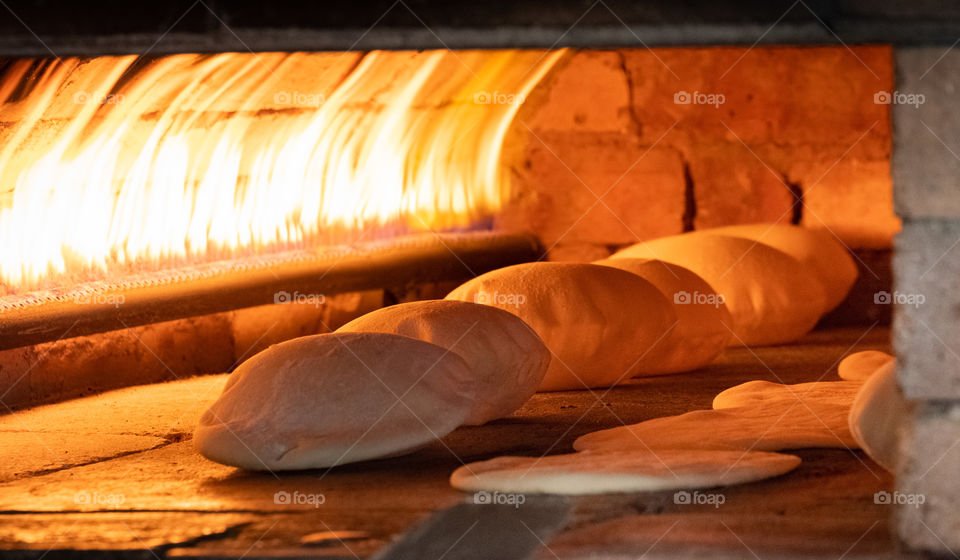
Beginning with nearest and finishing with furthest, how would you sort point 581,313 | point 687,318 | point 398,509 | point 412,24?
point 412,24 → point 398,509 → point 581,313 → point 687,318

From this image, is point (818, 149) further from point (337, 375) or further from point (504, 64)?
point (337, 375)

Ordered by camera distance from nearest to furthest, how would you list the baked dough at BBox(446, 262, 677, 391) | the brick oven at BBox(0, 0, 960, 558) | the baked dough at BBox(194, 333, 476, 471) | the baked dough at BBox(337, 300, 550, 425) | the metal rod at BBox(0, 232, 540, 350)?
the brick oven at BBox(0, 0, 960, 558) < the baked dough at BBox(194, 333, 476, 471) < the baked dough at BBox(337, 300, 550, 425) < the metal rod at BBox(0, 232, 540, 350) < the baked dough at BBox(446, 262, 677, 391)

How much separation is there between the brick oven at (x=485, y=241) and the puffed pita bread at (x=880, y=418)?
109 millimetres

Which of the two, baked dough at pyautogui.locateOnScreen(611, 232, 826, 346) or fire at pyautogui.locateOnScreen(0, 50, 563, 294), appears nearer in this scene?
fire at pyautogui.locateOnScreen(0, 50, 563, 294)

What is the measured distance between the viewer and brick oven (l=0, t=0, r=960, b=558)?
9.12 feet

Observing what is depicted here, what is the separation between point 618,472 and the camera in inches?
130

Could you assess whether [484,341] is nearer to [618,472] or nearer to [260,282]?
[618,472]

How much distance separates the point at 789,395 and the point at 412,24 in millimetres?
2274

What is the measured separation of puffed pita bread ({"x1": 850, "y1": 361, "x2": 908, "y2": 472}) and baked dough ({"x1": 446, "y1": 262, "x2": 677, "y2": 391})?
170 cm

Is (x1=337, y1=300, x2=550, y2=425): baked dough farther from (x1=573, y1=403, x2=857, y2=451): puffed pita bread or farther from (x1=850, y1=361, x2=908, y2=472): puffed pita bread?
(x1=850, y1=361, x2=908, y2=472): puffed pita bread

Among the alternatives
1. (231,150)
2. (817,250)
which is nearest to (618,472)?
(231,150)

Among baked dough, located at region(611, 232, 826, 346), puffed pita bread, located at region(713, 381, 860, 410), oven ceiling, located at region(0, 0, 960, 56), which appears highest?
oven ceiling, located at region(0, 0, 960, 56)

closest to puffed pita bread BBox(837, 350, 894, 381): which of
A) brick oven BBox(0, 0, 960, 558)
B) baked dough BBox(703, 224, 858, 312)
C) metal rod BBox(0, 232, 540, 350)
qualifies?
brick oven BBox(0, 0, 960, 558)

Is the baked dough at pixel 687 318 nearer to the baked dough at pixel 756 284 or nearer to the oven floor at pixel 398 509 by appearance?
the baked dough at pixel 756 284
